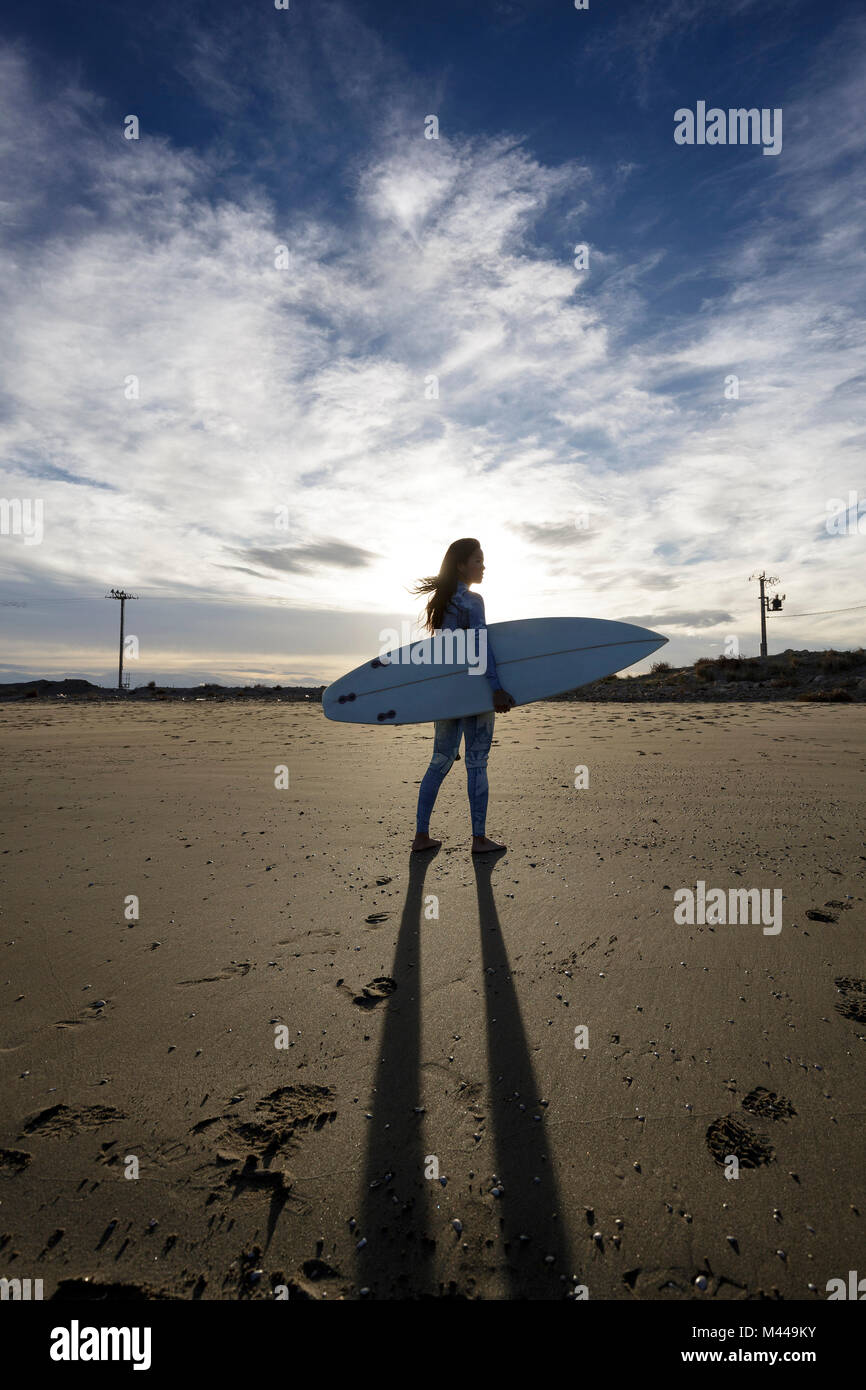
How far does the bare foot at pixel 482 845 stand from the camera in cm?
425

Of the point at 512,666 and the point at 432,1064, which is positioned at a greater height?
the point at 512,666

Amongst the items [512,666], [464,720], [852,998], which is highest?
[512,666]


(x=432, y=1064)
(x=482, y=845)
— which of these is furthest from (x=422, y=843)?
(x=432, y=1064)

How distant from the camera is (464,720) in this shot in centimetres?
438

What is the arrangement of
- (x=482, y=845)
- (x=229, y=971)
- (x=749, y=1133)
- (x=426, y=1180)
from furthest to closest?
(x=482, y=845) → (x=229, y=971) → (x=749, y=1133) → (x=426, y=1180)

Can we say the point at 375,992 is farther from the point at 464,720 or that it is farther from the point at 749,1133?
the point at 464,720

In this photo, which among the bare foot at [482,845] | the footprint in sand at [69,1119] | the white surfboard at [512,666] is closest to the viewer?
the footprint in sand at [69,1119]

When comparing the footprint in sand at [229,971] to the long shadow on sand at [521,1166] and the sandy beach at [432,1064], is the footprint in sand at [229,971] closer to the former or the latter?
the sandy beach at [432,1064]

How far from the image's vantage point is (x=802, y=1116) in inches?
71.6

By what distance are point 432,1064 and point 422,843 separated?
229 centimetres

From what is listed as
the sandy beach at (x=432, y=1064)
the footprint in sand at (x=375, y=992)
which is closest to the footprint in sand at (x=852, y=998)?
the sandy beach at (x=432, y=1064)

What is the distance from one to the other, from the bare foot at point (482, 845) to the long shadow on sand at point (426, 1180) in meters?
1.74
